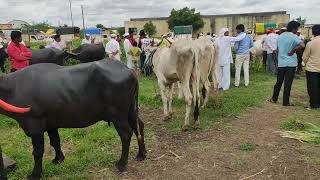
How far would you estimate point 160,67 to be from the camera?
8273 millimetres

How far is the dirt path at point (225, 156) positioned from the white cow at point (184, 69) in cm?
72

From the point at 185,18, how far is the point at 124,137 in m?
51.6

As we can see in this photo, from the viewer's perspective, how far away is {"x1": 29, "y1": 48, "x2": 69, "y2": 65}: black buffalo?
35.7 feet

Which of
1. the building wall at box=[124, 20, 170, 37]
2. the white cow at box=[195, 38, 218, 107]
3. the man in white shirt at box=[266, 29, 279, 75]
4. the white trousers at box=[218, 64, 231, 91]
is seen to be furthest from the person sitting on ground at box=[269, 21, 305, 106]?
the building wall at box=[124, 20, 170, 37]

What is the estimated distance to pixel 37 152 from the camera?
531cm

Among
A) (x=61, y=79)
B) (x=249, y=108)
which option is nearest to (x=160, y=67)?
(x=249, y=108)

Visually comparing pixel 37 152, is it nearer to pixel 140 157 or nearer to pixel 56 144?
pixel 56 144

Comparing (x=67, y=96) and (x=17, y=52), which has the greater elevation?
(x=17, y=52)

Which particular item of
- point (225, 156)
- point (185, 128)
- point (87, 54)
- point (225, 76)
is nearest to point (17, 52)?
point (87, 54)

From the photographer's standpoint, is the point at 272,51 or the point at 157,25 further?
the point at 157,25

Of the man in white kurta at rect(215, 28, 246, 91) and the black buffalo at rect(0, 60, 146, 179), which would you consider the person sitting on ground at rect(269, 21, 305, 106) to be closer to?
the man in white kurta at rect(215, 28, 246, 91)

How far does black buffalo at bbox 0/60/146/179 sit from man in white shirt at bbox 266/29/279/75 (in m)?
11.1

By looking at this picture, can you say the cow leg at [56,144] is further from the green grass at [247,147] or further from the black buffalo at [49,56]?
the black buffalo at [49,56]

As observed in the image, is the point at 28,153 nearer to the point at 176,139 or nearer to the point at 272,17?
the point at 176,139
